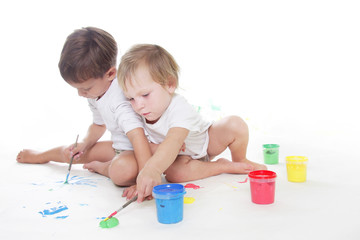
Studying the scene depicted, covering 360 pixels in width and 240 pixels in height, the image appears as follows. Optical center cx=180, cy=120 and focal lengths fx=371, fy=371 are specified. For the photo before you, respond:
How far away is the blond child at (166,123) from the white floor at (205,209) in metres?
0.08

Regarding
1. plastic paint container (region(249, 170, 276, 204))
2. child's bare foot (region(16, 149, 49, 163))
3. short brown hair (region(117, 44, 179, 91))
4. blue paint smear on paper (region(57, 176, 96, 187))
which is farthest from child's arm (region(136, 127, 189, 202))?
child's bare foot (region(16, 149, 49, 163))

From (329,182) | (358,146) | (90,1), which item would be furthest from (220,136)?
(90,1)

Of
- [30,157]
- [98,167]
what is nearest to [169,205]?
[98,167]

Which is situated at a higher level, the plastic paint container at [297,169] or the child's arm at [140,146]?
the child's arm at [140,146]

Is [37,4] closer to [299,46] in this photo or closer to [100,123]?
[100,123]

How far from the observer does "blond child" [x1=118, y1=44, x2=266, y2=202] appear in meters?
1.37

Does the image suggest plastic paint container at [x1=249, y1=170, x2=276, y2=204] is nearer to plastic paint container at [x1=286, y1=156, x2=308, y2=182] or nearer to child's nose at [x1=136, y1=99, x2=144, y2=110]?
plastic paint container at [x1=286, y1=156, x2=308, y2=182]

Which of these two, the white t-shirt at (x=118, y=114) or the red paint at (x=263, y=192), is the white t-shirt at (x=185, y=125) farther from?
the red paint at (x=263, y=192)

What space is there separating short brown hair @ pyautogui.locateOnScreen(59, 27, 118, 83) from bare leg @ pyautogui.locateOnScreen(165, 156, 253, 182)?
1.70ft

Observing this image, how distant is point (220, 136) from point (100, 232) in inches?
32.0

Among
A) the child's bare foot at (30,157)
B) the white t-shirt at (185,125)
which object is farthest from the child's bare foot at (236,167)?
the child's bare foot at (30,157)

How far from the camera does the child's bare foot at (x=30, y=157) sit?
2.09m

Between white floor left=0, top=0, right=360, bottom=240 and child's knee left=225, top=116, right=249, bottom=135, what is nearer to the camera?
child's knee left=225, top=116, right=249, bottom=135

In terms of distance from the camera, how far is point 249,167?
5.52 ft
